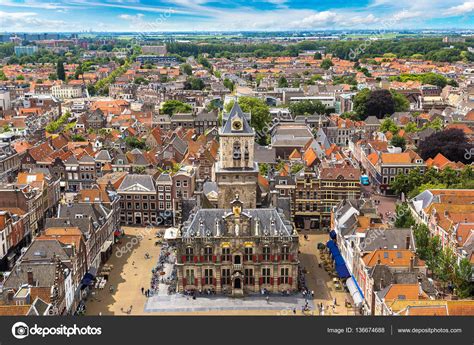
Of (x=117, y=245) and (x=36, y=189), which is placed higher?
(x=36, y=189)

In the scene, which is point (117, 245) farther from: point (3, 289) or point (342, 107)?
point (342, 107)

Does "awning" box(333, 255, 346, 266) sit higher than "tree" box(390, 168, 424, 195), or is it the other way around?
"tree" box(390, 168, 424, 195)

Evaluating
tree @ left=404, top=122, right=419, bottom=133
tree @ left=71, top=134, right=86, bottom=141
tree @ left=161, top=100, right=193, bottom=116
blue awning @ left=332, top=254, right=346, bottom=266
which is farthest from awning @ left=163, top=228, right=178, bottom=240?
tree @ left=161, top=100, right=193, bottom=116

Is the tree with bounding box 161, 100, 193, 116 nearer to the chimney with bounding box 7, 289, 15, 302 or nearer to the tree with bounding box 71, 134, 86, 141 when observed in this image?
the tree with bounding box 71, 134, 86, 141

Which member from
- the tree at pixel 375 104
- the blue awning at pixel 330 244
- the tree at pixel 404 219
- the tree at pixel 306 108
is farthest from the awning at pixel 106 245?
the tree at pixel 375 104

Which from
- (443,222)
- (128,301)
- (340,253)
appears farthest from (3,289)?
(443,222)

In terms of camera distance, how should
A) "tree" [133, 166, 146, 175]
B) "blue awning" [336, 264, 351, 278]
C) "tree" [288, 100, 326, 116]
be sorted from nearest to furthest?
"blue awning" [336, 264, 351, 278], "tree" [133, 166, 146, 175], "tree" [288, 100, 326, 116]

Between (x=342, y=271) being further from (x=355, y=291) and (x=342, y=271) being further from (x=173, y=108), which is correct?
(x=173, y=108)
